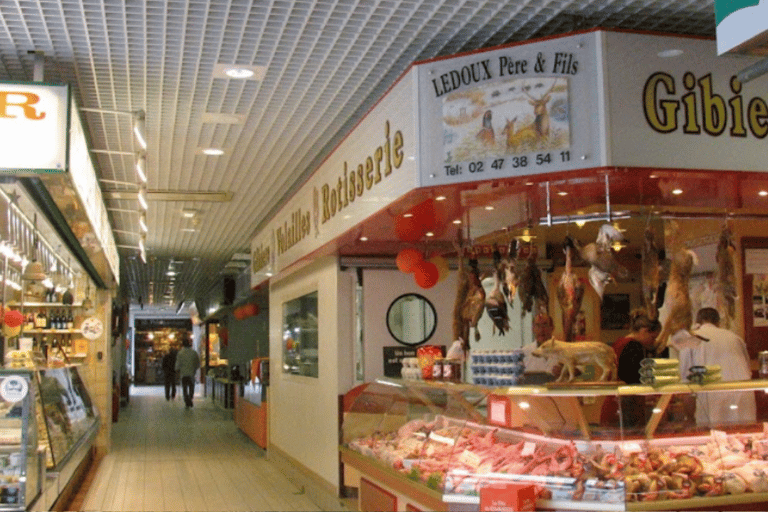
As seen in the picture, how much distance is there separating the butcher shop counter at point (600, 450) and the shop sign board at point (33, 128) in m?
2.94

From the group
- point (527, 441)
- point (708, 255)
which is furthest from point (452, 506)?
point (708, 255)

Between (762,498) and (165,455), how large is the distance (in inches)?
380

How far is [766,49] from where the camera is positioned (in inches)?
115

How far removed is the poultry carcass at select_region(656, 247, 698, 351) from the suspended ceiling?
1.41 m

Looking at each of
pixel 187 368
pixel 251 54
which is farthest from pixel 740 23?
pixel 187 368

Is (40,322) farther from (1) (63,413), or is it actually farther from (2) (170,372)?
(2) (170,372)

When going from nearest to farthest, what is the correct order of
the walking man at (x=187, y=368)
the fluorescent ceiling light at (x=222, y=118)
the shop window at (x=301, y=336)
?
the fluorescent ceiling light at (x=222, y=118) < the shop window at (x=301, y=336) < the walking man at (x=187, y=368)

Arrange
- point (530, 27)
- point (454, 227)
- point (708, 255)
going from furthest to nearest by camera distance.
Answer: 1. point (708, 255)
2. point (454, 227)
3. point (530, 27)

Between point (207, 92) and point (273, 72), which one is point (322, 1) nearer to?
point (273, 72)

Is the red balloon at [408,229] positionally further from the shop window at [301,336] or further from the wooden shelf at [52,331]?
the wooden shelf at [52,331]

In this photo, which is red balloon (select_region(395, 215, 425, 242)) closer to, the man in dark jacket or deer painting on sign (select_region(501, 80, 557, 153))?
deer painting on sign (select_region(501, 80, 557, 153))

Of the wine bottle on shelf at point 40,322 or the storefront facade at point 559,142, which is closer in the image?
the storefront facade at point 559,142

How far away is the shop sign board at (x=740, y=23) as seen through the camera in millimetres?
2746

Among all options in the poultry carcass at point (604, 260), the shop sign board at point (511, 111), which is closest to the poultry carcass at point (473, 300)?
the poultry carcass at point (604, 260)
